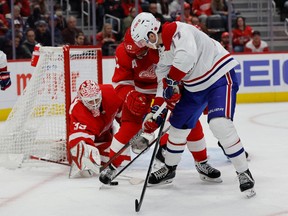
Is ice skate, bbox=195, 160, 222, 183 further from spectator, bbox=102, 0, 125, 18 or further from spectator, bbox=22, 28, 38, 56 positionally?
spectator, bbox=102, 0, 125, 18

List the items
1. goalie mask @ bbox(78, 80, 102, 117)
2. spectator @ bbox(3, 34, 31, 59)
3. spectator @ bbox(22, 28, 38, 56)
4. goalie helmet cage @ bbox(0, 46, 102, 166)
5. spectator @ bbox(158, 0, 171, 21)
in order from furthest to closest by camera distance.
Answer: spectator @ bbox(158, 0, 171, 21), spectator @ bbox(22, 28, 38, 56), spectator @ bbox(3, 34, 31, 59), goalie helmet cage @ bbox(0, 46, 102, 166), goalie mask @ bbox(78, 80, 102, 117)

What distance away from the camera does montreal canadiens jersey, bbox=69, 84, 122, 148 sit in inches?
174

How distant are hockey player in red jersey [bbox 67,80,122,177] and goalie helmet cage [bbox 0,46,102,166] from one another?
21cm

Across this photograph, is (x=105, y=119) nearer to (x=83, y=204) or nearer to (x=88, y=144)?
(x=88, y=144)

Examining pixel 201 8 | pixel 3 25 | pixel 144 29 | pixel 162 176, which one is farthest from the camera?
pixel 201 8

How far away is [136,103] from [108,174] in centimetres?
43

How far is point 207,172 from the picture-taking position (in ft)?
Result: 13.7

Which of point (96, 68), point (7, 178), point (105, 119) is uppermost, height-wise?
point (96, 68)

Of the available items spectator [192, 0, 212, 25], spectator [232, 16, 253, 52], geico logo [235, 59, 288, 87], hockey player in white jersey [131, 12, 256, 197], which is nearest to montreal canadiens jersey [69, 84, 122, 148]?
hockey player in white jersey [131, 12, 256, 197]

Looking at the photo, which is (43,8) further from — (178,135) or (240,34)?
(178,135)

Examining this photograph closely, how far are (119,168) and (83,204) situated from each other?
748 millimetres

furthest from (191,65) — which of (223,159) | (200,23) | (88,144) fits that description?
(200,23)

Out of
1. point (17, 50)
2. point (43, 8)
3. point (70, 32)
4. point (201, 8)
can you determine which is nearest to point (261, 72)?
point (201, 8)

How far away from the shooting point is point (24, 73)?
7.34 m
